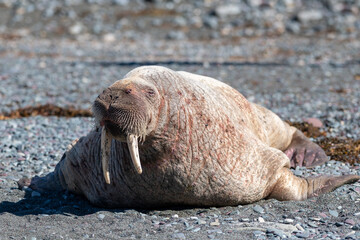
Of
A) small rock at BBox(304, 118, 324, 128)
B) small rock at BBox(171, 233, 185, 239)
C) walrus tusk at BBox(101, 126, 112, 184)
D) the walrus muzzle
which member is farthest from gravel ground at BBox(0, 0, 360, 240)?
the walrus muzzle

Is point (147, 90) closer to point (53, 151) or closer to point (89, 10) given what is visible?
point (53, 151)

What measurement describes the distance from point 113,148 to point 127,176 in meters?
0.31

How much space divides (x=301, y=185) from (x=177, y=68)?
11.4 m

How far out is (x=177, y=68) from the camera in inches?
672

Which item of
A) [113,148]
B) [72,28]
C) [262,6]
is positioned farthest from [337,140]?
[262,6]

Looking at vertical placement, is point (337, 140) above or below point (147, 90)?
below

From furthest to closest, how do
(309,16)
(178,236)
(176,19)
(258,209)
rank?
1. (309,16)
2. (176,19)
3. (258,209)
4. (178,236)

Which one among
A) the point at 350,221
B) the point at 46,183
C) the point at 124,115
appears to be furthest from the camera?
the point at 46,183

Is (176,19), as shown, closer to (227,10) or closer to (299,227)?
(227,10)

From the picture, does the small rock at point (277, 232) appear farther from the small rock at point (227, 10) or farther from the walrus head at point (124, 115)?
the small rock at point (227, 10)

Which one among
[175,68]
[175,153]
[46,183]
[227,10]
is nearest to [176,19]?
[227,10]

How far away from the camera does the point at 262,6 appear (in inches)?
1134

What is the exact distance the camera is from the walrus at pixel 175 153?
15.9 ft

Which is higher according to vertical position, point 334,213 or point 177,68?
point 334,213
